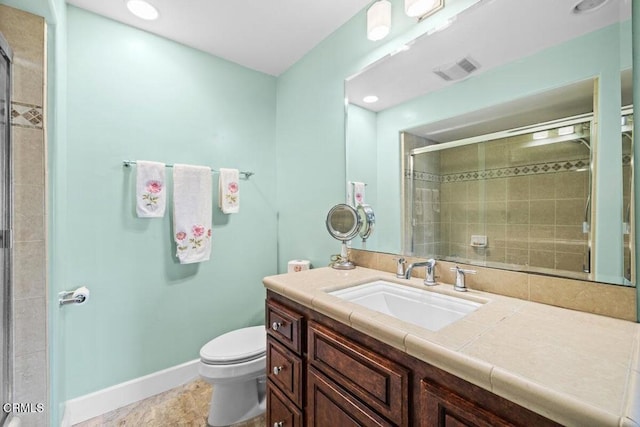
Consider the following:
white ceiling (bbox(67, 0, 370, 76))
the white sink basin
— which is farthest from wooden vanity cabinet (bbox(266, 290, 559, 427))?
white ceiling (bbox(67, 0, 370, 76))

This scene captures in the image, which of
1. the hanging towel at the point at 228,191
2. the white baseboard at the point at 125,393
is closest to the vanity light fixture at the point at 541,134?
the hanging towel at the point at 228,191

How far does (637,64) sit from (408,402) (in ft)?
3.89

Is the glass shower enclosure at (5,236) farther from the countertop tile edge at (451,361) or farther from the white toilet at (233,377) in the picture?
the countertop tile edge at (451,361)

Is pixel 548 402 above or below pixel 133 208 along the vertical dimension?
below

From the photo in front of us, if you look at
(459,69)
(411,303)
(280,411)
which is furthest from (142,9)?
(280,411)

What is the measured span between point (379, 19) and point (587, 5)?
83 centimetres

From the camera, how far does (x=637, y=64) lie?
817 millimetres

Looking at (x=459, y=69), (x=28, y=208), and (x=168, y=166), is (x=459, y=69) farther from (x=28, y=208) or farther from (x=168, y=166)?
(x=28, y=208)

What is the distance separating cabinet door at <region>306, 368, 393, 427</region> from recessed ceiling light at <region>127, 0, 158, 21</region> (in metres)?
2.10

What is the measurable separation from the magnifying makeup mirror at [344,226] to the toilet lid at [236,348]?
0.68 m

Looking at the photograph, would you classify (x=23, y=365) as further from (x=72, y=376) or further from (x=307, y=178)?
(x=307, y=178)

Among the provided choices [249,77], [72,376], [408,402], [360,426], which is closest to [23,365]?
[72,376]

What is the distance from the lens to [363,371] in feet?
2.67

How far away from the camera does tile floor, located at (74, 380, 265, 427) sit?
1.55 m
